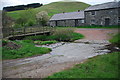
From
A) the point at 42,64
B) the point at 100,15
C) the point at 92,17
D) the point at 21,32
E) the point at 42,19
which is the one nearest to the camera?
the point at 42,64

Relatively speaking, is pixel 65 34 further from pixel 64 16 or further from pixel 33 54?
pixel 64 16

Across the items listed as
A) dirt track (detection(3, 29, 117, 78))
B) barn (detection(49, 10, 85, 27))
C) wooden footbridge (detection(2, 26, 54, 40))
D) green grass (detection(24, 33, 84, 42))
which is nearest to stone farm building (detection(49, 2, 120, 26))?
barn (detection(49, 10, 85, 27))

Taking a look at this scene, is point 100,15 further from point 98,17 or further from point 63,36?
point 63,36

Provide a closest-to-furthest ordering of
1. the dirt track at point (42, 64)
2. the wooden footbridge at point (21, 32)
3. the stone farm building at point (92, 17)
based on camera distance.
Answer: the dirt track at point (42, 64) → the wooden footbridge at point (21, 32) → the stone farm building at point (92, 17)

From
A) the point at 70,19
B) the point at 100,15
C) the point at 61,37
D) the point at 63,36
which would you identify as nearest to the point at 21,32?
the point at 61,37

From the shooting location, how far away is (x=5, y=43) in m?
13.8

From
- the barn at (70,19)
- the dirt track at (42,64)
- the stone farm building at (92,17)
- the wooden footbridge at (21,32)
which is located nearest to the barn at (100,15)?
the stone farm building at (92,17)

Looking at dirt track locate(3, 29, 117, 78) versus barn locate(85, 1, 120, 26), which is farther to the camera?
barn locate(85, 1, 120, 26)

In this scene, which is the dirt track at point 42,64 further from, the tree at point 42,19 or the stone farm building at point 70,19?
the tree at point 42,19

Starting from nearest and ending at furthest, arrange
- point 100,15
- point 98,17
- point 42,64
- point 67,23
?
1. point 42,64
2. point 100,15
3. point 98,17
4. point 67,23

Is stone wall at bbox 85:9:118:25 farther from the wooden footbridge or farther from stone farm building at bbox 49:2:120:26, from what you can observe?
the wooden footbridge

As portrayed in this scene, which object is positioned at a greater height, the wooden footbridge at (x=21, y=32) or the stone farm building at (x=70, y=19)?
the stone farm building at (x=70, y=19)

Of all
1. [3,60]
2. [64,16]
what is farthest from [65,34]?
[64,16]

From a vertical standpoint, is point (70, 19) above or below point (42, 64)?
above
